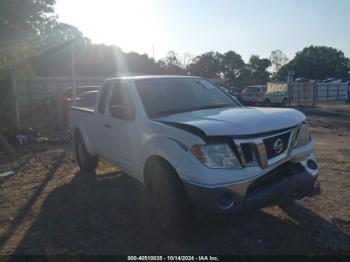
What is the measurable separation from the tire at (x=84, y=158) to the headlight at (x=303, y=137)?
417 cm

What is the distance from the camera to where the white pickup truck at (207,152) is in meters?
3.58

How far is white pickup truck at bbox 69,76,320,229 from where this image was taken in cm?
358

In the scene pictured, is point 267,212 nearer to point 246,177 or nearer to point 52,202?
point 246,177

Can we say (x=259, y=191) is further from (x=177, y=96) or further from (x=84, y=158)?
(x=84, y=158)

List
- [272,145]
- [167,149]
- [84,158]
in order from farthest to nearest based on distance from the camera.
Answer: [84,158] < [167,149] < [272,145]

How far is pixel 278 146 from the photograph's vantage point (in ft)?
12.8

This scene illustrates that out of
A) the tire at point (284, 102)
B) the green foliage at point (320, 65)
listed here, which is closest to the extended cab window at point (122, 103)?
the tire at point (284, 102)

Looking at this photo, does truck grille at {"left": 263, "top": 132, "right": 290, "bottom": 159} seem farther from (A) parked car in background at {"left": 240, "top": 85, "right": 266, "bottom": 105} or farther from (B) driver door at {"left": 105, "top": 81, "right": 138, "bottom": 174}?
(A) parked car in background at {"left": 240, "top": 85, "right": 266, "bottom": 105}

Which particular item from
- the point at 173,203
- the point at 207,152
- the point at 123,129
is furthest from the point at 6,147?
the point at 207,152

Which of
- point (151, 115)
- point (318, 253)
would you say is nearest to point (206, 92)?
point (151, 115)

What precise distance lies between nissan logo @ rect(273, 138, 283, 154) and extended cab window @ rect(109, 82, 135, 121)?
1.89 meters

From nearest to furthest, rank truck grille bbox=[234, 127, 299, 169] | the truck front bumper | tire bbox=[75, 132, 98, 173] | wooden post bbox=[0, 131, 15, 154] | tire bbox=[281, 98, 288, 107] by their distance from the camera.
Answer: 1. the truck front bumper
2. truck grille bbox=[234, 127, 299, 169]
3. tire bbox=[75, 132, 98, 173]
4. wooden post bbox=[0, 131, 15, 154]
5. tire bbox=[281, 98, 288, 107]

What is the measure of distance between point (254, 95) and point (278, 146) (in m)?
23.0

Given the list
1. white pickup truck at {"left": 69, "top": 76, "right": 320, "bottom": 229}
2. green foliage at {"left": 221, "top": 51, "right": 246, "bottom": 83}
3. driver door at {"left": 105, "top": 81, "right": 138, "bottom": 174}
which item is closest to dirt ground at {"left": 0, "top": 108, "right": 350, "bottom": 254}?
white pickup truck at {"left": 69, "top": 76, "right": 320, "bottom": 229}
